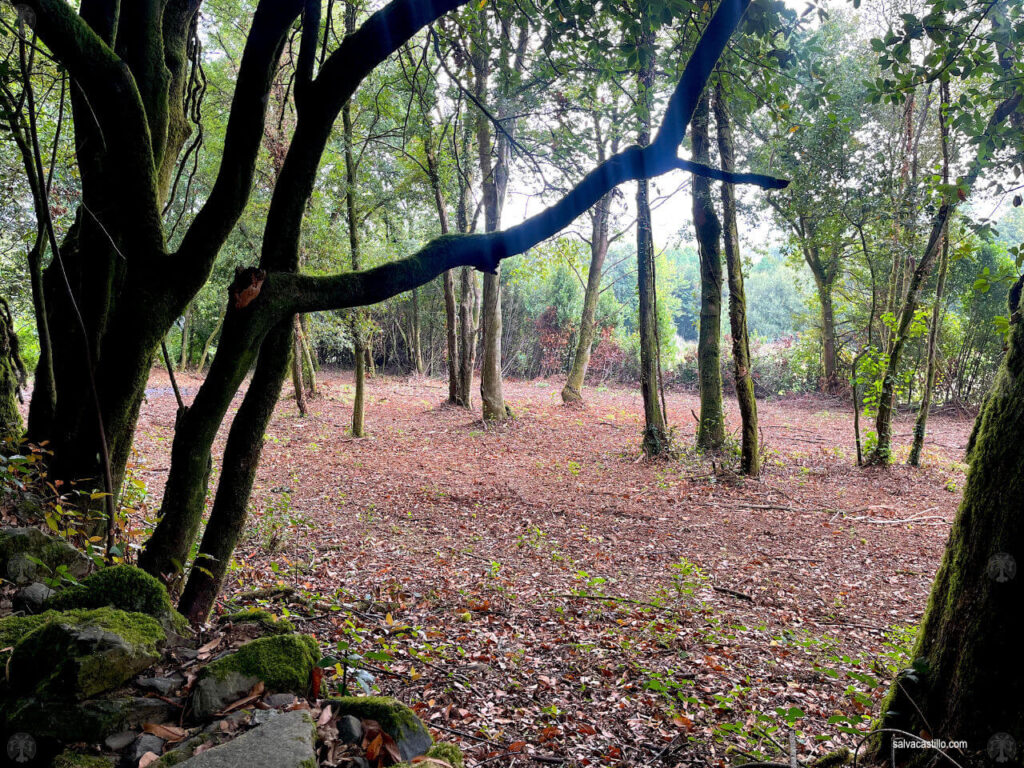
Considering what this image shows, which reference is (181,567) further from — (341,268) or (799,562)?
(341,268)

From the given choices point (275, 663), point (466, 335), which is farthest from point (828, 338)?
point (275, 663)

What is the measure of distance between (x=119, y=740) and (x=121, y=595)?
814 mm

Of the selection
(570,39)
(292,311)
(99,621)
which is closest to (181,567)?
(99,621)

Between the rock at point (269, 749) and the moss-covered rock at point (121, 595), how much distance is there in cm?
101

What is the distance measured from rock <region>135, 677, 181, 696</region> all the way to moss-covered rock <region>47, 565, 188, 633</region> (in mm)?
462

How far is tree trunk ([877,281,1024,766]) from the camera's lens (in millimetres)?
1601

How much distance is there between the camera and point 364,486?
838cm

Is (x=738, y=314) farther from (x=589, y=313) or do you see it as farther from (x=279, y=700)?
(x=589, y=313)

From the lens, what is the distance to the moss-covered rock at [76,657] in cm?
174

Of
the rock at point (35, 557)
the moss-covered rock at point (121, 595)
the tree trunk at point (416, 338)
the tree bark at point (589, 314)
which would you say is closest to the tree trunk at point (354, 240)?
the tree bark at point (589, 314)

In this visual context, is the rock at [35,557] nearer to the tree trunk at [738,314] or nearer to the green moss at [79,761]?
the green moss at [79,761]

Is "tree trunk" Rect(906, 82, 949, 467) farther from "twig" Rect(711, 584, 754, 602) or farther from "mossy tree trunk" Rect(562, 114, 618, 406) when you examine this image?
"mossy tree trunk" Rect(562, 114, 618, 406)

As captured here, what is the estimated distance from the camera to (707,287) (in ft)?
30.7

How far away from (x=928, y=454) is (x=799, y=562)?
6590 millimetres
